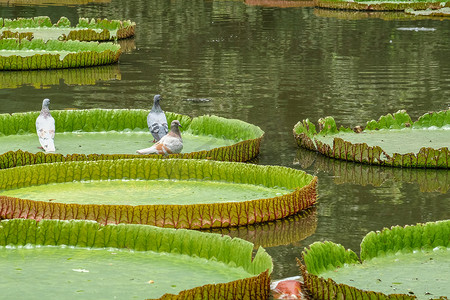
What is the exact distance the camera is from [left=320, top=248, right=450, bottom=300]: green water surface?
542 centimetres

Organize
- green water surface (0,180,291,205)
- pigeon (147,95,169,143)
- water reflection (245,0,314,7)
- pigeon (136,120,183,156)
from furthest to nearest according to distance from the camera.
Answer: water reflection (245,0,314,7)
pigeon (147,95,169,143)
pigeon (136,120,183,156)
green water surface (0,180,291,205)

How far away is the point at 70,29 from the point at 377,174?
A: 13.4 meters

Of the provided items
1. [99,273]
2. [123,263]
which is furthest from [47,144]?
[99,273]

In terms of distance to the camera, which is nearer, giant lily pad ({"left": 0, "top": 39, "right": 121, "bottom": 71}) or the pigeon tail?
the pigeon tail

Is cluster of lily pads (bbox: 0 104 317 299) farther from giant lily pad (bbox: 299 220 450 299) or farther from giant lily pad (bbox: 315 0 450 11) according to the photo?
giant lily pad (bbox: 315 0 450 11)

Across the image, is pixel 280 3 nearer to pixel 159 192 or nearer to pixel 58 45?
pixel 58 45

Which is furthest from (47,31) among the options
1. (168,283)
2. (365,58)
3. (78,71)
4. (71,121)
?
(168,283)

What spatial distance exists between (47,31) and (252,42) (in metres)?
4.56

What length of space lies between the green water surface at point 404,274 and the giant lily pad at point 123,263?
0.56 m

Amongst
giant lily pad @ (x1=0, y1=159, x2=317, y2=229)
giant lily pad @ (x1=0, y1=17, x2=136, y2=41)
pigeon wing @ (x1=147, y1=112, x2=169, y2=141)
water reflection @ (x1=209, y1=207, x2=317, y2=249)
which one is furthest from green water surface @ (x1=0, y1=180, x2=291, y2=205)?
giant lily pad @ (x1=0, y1=17, x2=136, y2=41)

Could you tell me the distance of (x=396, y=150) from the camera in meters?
9.52

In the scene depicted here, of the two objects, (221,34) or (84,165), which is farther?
(221,34)

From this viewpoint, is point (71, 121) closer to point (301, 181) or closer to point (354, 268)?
point (301, 181)

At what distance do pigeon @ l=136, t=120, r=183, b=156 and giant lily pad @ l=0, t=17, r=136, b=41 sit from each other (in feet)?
35.6
